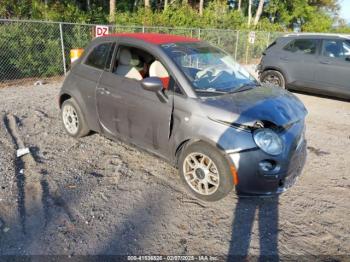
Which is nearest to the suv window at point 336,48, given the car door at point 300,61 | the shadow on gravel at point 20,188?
the car door at point 300,61

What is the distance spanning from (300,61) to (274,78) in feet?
2.93

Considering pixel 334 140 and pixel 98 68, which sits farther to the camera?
pixel 334 140

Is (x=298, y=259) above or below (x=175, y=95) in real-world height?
below

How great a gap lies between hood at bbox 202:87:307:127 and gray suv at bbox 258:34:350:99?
5308 millimetres

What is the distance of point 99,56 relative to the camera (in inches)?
177

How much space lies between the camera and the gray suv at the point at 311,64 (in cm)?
819

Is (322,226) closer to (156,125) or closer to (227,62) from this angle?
(156,125)

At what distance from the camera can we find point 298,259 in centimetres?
268

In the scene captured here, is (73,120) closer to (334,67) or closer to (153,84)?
(153,84)

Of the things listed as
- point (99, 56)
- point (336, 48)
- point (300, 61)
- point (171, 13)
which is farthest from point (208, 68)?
point (171, 13)

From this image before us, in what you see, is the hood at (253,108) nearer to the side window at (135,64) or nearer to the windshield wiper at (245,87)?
the windshield wiper at (245,87)

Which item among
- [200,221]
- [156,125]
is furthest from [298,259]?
[156,125]

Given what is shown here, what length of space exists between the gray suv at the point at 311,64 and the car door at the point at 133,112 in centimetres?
630

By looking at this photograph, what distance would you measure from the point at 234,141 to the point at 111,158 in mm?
2050
